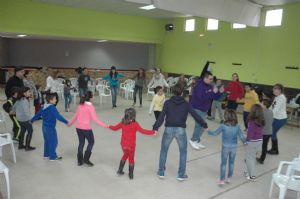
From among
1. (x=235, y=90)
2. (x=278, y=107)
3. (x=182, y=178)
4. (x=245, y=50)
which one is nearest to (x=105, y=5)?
(x=245, y=50)

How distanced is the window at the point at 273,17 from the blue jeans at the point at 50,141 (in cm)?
919

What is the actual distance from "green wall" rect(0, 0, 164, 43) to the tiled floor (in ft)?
22.3

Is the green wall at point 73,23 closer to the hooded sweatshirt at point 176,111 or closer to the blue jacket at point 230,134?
the hooded sweatshirt at point 176,111

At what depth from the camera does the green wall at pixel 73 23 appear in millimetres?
11000

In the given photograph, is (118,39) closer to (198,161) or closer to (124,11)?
(124,11)

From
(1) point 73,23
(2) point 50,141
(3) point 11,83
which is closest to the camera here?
(2) point 50,141

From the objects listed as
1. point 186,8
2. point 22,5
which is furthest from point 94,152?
point 22,5

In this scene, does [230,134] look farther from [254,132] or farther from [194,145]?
[194,145]

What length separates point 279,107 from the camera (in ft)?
18.1

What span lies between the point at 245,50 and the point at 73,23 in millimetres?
7551

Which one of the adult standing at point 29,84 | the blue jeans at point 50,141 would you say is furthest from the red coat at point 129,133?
the adult standing at point 29,84

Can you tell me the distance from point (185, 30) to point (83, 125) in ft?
35.8

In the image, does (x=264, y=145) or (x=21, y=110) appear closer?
(x=21, y=110)

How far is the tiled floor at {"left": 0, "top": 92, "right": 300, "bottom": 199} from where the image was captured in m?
3.92
